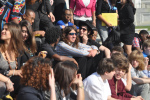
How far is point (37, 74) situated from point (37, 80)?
0.22 feet

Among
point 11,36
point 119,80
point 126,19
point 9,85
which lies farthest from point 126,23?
point 9,85

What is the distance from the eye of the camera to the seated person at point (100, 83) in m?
4.04

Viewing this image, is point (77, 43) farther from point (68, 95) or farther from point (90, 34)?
point (68, 95)

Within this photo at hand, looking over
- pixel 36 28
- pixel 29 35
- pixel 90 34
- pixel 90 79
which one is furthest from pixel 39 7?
pixel 90 79

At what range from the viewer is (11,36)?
13.6ft

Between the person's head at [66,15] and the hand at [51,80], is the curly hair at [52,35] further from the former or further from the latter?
the hand at [51,80]

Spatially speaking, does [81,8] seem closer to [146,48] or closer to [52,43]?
[52,43]

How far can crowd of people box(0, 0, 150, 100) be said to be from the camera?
3.40m

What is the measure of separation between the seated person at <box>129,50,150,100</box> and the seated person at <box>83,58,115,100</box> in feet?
5.06

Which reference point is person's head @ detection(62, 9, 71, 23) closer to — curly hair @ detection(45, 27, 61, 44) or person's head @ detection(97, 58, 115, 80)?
curly hair @ detection(45, 27, 61, 44)

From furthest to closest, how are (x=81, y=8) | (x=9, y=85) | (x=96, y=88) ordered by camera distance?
(x=81, y=8) < (x=96, y=88) < (x=9, y=85)

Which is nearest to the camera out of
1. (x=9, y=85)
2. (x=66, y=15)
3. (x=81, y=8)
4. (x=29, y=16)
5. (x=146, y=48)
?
(x=9, y=85)

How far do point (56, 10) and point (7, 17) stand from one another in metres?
2.03

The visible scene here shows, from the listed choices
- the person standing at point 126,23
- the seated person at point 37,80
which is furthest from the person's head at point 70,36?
the person standing at point 126,23
